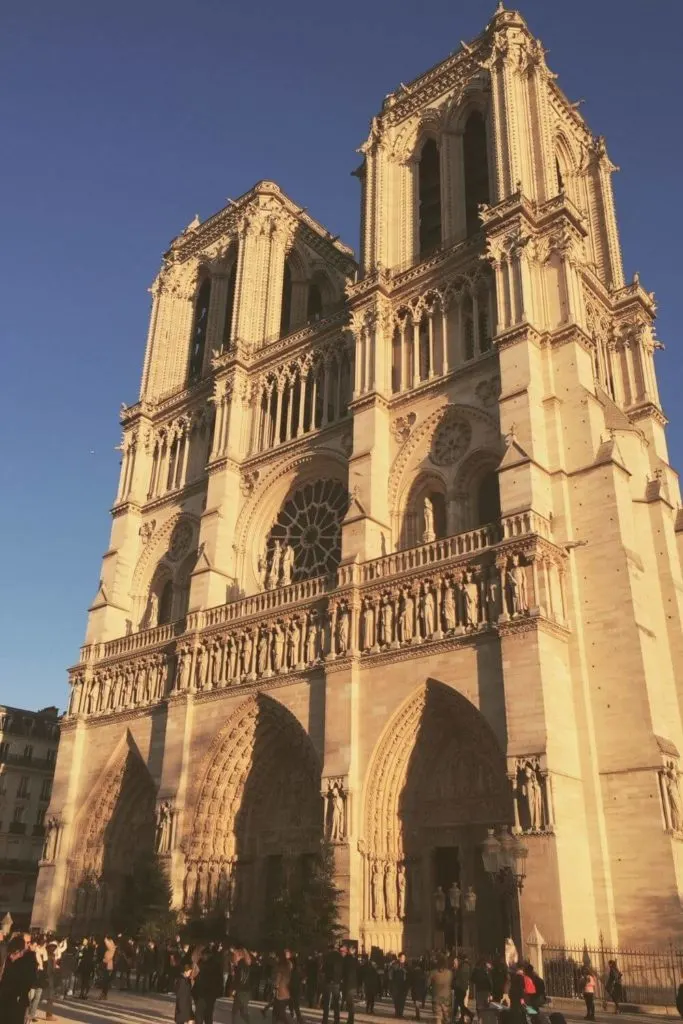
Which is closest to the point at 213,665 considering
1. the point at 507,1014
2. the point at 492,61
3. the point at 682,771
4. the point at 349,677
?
the point at 349,677

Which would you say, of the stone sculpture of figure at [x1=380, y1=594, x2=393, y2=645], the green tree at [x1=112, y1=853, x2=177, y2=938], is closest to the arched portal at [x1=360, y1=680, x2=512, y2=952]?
the stone sculpture of figure at [x1=380, y1=594, x2=393, y2=645]

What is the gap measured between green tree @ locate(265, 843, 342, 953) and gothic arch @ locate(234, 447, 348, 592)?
37.1 ft

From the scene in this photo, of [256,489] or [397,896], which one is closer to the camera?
[397,896]

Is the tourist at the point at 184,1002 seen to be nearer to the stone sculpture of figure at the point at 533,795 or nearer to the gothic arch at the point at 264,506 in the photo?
the stone sculpture of figure at the point at 533,795

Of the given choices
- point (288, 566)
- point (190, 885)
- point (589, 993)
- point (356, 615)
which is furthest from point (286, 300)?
point (589, 993)

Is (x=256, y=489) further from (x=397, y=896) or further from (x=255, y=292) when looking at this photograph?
(x=397, y=896)

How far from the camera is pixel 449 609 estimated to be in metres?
20.7

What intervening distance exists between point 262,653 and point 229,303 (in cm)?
1727

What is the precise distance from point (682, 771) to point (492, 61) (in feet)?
72.9

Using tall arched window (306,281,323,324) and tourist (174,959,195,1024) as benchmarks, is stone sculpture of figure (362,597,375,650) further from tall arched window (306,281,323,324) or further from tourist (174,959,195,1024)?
tall arched window (306,281,323,324)

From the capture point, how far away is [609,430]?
23.3 metres

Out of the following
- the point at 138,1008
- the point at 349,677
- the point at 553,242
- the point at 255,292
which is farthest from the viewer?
the point at 255,292

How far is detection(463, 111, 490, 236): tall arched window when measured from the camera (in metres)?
→ 29.0

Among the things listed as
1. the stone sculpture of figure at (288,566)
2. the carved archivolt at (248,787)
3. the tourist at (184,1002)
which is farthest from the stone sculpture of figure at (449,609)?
the tourist at (184,1002)
